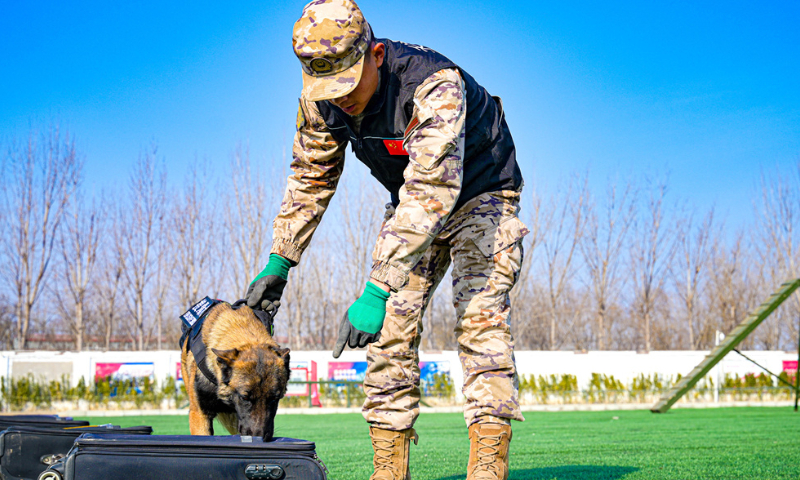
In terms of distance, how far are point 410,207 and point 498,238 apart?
0.61 meters

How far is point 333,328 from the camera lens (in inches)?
1432

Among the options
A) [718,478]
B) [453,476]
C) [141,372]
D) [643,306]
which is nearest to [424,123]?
[453,476]

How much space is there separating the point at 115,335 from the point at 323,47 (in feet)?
157

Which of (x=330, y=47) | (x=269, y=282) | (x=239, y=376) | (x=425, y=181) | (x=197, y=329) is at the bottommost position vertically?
(x=239, y=376)

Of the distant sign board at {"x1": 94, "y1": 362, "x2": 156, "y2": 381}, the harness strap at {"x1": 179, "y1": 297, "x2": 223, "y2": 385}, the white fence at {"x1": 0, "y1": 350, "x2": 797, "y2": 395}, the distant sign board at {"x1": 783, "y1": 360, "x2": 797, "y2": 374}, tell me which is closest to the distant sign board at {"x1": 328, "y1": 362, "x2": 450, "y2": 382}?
the white fence at {"x1": 0, "y1": 350, "x2": 797, "y2": 395}

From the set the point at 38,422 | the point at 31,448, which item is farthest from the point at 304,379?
the point at 31,448

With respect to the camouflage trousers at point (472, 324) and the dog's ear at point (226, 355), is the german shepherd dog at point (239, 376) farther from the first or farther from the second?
the camouflage trousers at point (472, 324)

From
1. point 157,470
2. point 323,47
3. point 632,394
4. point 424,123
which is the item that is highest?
point 323,47

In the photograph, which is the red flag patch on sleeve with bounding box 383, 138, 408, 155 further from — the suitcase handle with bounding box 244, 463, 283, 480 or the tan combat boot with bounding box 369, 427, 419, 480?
the suitcase handle with bounding box 244, 463, 283, 480

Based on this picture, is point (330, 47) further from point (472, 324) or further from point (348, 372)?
point (348, 372)

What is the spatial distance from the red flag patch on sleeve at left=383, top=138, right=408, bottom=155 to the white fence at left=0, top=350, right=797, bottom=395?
1668 centimetres

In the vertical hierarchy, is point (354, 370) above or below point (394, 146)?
below

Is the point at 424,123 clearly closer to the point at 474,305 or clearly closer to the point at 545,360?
the point at 474,305

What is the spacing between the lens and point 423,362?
19.2 metres
